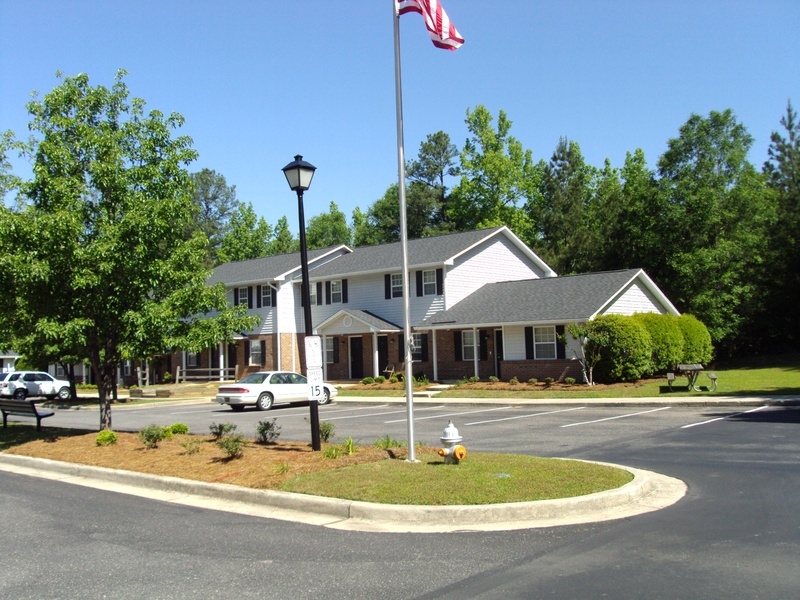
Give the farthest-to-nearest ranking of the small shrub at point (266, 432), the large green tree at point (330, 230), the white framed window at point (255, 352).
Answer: the large green tree at point (330, 230), the white framed window at point (255, 352), the small shrub at point (266, 432)

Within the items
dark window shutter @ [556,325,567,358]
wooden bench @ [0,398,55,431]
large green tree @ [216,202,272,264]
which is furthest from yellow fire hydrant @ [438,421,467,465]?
large green tree @ [216,202,272,264]

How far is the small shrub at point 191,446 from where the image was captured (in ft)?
43.7

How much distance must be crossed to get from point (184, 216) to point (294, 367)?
28.2m

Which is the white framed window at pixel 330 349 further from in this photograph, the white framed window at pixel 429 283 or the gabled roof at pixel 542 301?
the gabled roof at pixel 542 301

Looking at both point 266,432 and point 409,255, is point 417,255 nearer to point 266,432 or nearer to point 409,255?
point 409,255

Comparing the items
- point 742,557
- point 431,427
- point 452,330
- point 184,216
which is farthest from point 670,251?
point 742,557

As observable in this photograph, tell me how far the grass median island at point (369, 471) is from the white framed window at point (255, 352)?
2984 centimetres

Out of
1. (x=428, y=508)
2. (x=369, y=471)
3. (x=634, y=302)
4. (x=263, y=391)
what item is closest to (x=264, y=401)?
(x=263, y=391)

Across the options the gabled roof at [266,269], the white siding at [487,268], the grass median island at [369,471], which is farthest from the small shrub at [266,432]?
the gabled roof at [266,269]

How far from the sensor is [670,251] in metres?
46.7

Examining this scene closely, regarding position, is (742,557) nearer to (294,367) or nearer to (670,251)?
(294,367)

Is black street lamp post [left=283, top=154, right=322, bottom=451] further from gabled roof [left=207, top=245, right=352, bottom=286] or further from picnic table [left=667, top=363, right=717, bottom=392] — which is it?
gabled roof [left=207, top=245, right=352, bottom=286]

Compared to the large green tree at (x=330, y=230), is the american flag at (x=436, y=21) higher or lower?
lower

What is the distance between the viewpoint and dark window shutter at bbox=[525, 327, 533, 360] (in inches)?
1324
